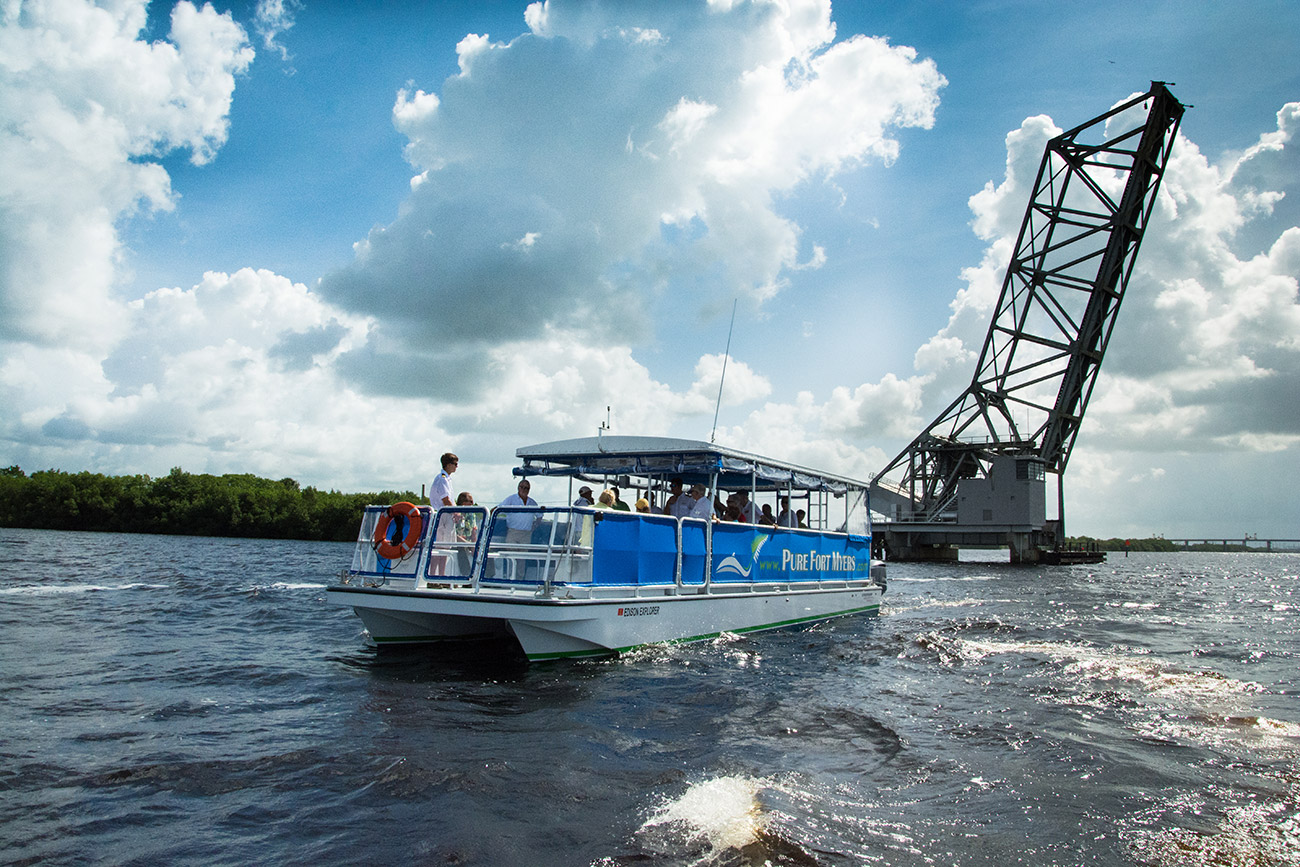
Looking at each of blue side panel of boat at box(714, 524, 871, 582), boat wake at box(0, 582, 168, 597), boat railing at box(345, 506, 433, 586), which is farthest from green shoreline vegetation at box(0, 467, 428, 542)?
boat railing at box(345, 506, 433, 586)

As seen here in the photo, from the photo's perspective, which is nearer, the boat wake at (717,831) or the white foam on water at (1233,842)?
the boat wake at (717,831)

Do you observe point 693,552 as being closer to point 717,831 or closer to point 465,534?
point 465,534

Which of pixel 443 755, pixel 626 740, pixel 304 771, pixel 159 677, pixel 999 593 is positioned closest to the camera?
pixel 304 771

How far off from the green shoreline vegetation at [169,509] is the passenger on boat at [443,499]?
70192 millimetres

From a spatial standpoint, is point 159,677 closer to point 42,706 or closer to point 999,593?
point 42,706

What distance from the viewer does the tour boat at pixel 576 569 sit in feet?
30.0

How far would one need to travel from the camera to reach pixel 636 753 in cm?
607

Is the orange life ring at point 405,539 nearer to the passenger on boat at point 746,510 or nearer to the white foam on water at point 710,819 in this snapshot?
the passenger on boat at point 746,510

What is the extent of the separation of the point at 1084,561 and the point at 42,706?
57.7 meters

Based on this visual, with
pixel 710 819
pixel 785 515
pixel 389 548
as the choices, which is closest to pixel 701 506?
pixel 785 515

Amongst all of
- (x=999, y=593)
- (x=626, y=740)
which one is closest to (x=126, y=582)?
(x=626, y=740)

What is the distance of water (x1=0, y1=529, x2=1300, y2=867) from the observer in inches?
173

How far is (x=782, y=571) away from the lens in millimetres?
13289

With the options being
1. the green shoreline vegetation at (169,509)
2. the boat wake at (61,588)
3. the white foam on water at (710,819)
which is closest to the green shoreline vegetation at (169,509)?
the green shoreline vegetation at (169,509)
